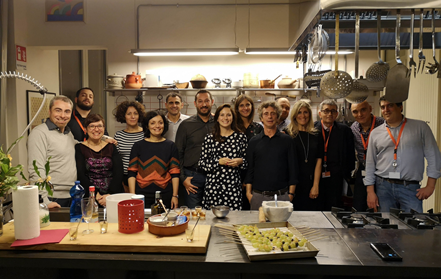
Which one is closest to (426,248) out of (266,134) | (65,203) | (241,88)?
(266,134)

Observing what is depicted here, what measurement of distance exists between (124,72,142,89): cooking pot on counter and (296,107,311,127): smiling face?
2.63 m

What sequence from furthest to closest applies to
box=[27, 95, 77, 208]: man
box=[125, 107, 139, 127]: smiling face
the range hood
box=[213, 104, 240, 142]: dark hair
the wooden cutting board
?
box=[125, 107, 139, 127]: smiling face < box=[213, 104, 240, 142]: dark hair < box=[27, 95, 77, 208]: man < the range hood < the wooden cutting board

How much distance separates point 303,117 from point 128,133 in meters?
1.82

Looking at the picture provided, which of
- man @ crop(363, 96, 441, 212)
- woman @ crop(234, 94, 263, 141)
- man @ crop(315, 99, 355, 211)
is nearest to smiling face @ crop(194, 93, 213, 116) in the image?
woman @ crop(234, 94, 263, 141)

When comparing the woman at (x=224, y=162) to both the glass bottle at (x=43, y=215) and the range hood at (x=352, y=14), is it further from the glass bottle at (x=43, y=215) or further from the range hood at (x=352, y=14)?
the glass bottle at (x=43, y=215)

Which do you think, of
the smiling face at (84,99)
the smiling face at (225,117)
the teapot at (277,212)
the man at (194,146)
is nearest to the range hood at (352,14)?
the smiling face at (225,117)

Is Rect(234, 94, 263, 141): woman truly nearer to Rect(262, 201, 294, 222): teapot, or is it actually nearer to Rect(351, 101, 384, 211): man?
Rect(351, 101, 384, 211): man

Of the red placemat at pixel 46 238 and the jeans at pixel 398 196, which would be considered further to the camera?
the jeans at pixel 398 196

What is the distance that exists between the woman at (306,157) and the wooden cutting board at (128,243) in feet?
6.21

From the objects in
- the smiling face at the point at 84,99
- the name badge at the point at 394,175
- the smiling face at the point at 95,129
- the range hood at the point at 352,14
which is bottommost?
the name badge at the point at 394,175

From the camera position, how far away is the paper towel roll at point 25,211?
1663mm

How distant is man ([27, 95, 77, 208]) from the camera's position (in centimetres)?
276

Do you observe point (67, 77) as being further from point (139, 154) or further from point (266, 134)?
point (266, 134)

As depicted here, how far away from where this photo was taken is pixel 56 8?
214 inches
